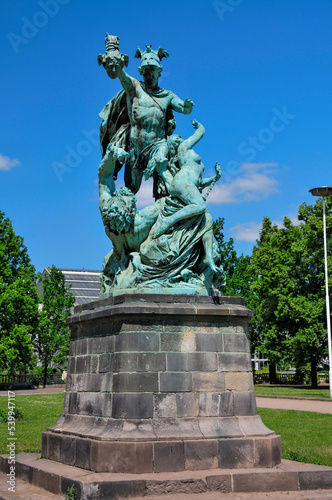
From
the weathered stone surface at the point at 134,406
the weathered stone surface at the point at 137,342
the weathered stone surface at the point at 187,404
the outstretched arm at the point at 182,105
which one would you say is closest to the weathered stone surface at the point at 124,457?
the weathered stone surface at the point at 134,406

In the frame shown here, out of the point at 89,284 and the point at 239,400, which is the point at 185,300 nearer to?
the point at 239,400

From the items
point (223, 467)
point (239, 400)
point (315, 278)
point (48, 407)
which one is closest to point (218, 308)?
point (239, 400)

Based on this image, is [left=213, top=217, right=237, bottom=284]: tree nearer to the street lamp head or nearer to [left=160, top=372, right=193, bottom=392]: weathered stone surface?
the street lamp head

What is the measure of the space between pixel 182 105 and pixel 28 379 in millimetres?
37641

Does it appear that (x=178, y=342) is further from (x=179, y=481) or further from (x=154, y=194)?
(x=154, y=194)

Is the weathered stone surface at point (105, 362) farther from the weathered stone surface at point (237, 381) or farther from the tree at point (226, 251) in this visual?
the tree at point (226, 251)

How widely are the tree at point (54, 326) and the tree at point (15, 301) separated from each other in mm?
3228

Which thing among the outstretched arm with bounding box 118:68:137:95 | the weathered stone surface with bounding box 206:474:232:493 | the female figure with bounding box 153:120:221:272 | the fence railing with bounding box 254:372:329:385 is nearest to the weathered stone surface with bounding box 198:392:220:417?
the weathered stone surface with bounding box 206:474:232:493

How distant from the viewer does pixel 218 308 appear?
8.27 m

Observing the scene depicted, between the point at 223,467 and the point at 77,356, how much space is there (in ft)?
9.67

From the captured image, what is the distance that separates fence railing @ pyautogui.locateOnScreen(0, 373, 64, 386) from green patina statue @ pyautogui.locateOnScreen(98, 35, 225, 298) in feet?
108

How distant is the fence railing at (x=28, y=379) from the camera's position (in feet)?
134

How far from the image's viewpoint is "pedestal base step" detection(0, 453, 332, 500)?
682 centimetres

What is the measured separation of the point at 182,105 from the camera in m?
10.1
